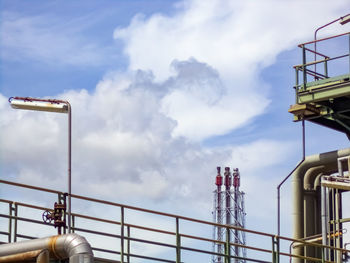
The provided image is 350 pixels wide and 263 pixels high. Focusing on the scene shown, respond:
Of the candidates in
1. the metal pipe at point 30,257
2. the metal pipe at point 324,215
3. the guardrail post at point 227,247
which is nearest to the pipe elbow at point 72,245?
the metal pipe at point 30,257

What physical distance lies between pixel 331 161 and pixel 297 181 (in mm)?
1600

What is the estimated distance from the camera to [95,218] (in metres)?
20.9

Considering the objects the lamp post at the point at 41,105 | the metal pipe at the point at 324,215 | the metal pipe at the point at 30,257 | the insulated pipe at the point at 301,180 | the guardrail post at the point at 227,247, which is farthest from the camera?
the insulated pipe at the point at 301,180

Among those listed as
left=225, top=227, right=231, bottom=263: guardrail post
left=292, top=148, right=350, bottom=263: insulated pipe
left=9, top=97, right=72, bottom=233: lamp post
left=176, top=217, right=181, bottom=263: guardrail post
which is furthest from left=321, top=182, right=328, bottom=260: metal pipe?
left=9, top=97, right=72, bottom=233: lamp post

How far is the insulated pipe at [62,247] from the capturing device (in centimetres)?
1922

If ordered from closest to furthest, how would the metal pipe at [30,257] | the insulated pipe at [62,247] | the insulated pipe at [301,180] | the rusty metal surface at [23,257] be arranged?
the insulated pipe at [62,247]
the metal pipe at [30,257]
the rusty metal surface at [23,257]
the insulated pipe at [301,180]

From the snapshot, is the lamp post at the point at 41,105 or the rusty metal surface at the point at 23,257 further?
the lamp post at the point at 41,105

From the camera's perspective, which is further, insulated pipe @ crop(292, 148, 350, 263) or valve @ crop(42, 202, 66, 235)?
insulated pipe @ crop(292, 148, 350, 263)

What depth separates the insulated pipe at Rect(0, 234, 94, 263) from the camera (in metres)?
19.2

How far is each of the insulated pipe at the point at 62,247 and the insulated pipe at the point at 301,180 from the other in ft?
47.2

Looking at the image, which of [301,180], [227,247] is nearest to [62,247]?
[227,247]

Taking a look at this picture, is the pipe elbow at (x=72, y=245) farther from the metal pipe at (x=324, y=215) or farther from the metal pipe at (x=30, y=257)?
the metal pipe at (x=324, y=215)

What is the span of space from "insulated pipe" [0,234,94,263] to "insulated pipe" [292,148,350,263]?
1439cm

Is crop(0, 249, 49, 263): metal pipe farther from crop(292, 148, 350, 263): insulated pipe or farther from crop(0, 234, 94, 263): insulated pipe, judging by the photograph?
crop(292, 148, 350, 263): insulated pipe
